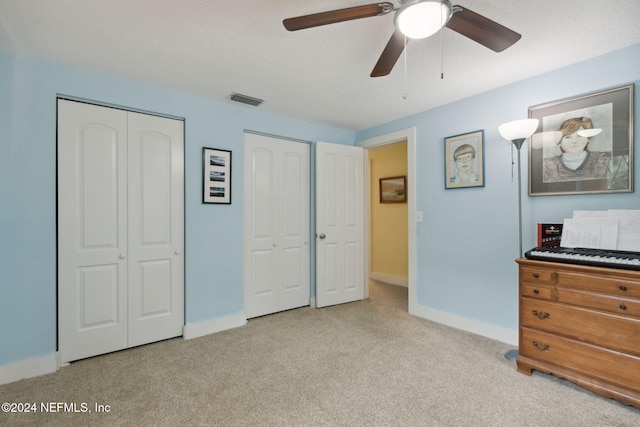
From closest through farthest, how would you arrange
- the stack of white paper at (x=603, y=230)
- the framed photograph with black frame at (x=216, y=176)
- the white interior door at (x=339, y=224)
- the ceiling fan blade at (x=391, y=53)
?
the ceiling fan blade at (x=391, y=53) → the stack of white paper at (x=603, y=230) → the framed photograph with black frame at (x=216, y=176) → the white interior door at (x=339, y=224)

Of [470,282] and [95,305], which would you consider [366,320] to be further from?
[95,305]

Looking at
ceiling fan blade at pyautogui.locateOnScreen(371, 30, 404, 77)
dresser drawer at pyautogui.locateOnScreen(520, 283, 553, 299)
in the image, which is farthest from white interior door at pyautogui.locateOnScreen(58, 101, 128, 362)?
dresser drawer at pyautogui.locateOnScreen(520, 283, 553, 299)

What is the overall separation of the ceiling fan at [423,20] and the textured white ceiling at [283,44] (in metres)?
0.32

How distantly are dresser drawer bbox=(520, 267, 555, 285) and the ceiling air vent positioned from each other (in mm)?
2784

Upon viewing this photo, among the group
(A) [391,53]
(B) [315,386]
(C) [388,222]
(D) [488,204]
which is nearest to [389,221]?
(C) [388,222]

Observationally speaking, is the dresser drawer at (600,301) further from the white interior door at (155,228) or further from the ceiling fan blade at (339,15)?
the white interior door at (155,228)

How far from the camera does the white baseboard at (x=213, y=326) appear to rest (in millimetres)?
2911

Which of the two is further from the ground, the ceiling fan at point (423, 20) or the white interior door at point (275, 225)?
the ceiling fan at point (423, 20)

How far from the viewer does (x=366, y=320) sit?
11.0 feet

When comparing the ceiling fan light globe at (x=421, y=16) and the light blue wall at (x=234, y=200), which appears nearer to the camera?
the ceiling fan light globe at (x=421, y=16)

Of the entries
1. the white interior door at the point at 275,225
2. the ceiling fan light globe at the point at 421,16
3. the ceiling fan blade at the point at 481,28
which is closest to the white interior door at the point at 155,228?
the white interior door at the point at 275,225

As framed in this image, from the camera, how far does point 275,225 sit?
360 centimetres

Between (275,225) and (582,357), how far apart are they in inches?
113

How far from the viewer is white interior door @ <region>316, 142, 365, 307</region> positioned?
3826 millimetres
